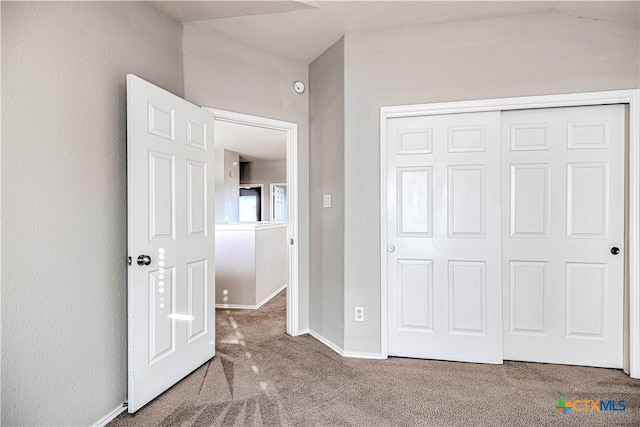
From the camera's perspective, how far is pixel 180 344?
225 centimetres

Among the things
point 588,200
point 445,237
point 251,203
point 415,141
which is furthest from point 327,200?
point 251,203

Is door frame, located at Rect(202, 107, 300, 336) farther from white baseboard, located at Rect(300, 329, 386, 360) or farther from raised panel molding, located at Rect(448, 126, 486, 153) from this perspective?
raised panel molding, located at Rect(448, 126, 486, 153)

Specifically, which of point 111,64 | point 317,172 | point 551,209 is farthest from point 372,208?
point 111,64

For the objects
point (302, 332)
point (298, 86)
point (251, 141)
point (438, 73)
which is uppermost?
point (251, 141)

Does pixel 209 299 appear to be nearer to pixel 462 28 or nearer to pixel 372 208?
pixel 372 208

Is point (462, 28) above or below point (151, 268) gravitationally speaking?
above

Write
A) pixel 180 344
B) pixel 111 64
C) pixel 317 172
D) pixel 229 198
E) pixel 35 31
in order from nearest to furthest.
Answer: pixel 35 31 → pixel 111 64 → pixel 180 344 → pixel 317 172 → pixel 229 198

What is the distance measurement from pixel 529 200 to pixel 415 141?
952mm

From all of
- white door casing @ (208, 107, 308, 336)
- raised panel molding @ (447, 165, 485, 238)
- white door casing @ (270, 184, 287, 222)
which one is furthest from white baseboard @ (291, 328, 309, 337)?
white door casing @ (270, 184, 287, 222)

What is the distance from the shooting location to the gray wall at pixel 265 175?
870 centimetres

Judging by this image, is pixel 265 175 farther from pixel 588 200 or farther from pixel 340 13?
pixel 588 200

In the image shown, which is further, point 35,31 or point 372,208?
point 372,208

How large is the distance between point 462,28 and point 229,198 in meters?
6.00

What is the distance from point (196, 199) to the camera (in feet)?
8.00
